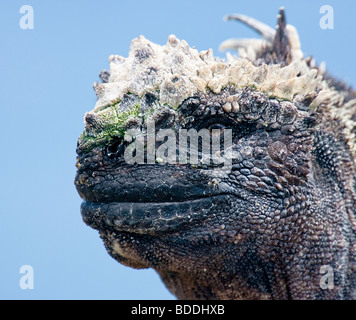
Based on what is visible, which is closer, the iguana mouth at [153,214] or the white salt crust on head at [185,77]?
the iguana mouth at [153,214]

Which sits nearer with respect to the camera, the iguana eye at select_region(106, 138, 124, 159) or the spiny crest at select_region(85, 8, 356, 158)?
the iguana eye at select_region(106, 138, 124, 159)

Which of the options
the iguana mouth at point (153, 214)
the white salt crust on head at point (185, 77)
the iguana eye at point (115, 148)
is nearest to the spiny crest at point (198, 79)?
the white salt crust on head at point (185, 77)

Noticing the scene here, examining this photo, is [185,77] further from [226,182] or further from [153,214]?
[153,214]

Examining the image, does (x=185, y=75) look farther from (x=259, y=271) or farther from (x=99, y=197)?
(x=259, y=271)

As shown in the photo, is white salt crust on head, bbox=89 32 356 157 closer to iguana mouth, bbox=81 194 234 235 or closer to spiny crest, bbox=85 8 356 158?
spiny crest, bbox=85 8 356 158

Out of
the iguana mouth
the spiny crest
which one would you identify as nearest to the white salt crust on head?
the spiny crest

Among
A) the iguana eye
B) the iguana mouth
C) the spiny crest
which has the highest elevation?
the spiny crest

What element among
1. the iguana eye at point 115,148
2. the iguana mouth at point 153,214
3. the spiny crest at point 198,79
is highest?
the spiny crest at point 198,79

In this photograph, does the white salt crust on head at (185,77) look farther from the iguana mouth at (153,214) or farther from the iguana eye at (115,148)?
the iguana mouth at (153,214)

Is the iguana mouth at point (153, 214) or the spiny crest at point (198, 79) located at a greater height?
the spiny crest at point (198, 79)
